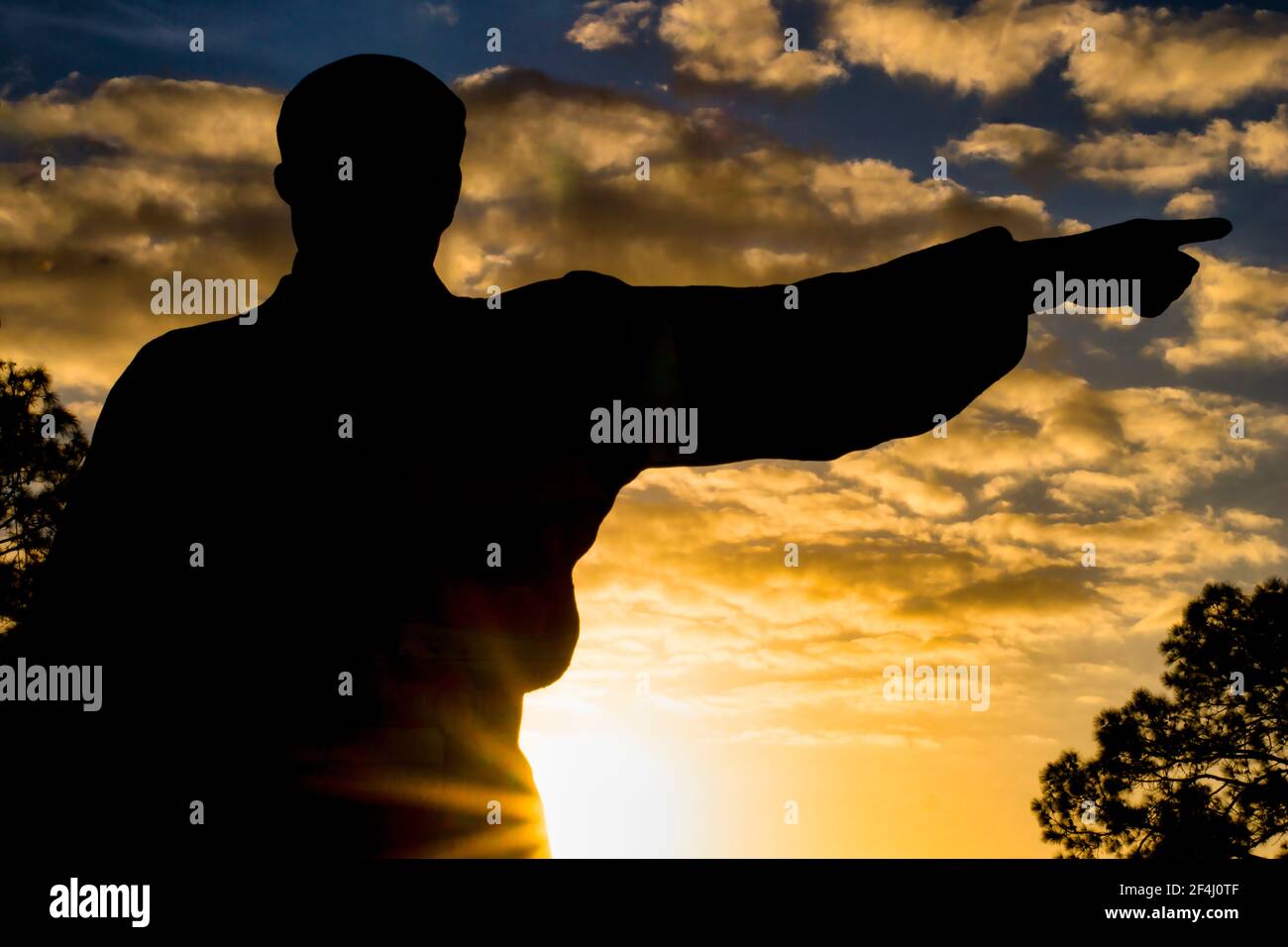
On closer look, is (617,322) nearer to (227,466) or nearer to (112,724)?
(227,466)

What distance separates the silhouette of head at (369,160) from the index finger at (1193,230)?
139 centimetres

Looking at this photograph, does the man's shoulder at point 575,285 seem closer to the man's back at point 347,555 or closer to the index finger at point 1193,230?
the man's back at point 347,555

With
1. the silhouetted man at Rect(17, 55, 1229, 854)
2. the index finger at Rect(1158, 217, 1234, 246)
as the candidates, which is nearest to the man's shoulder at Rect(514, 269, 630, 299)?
the silhouetted man at Rect(17, 55, 1229, 854)

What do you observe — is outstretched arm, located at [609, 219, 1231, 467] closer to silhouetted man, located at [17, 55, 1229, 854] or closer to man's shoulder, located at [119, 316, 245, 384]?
silhouetted man, located at [17, 55, 1229, 854]

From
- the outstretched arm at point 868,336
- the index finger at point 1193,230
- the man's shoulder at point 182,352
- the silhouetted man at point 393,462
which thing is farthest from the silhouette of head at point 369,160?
the index finger at point 1193,230

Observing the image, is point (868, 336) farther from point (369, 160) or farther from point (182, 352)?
point (182, 352)

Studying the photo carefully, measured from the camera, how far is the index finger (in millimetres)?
2242

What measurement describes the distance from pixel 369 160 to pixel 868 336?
1006 millimetres

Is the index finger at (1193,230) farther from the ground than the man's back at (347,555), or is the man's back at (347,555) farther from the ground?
the index finger at (1193,230)

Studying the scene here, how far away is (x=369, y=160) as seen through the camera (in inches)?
88.4

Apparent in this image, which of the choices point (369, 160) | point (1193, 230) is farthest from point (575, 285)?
point (1193, 230)

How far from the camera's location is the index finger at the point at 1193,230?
2242 mm

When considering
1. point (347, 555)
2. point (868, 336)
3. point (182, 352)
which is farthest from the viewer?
point (182, 352)
